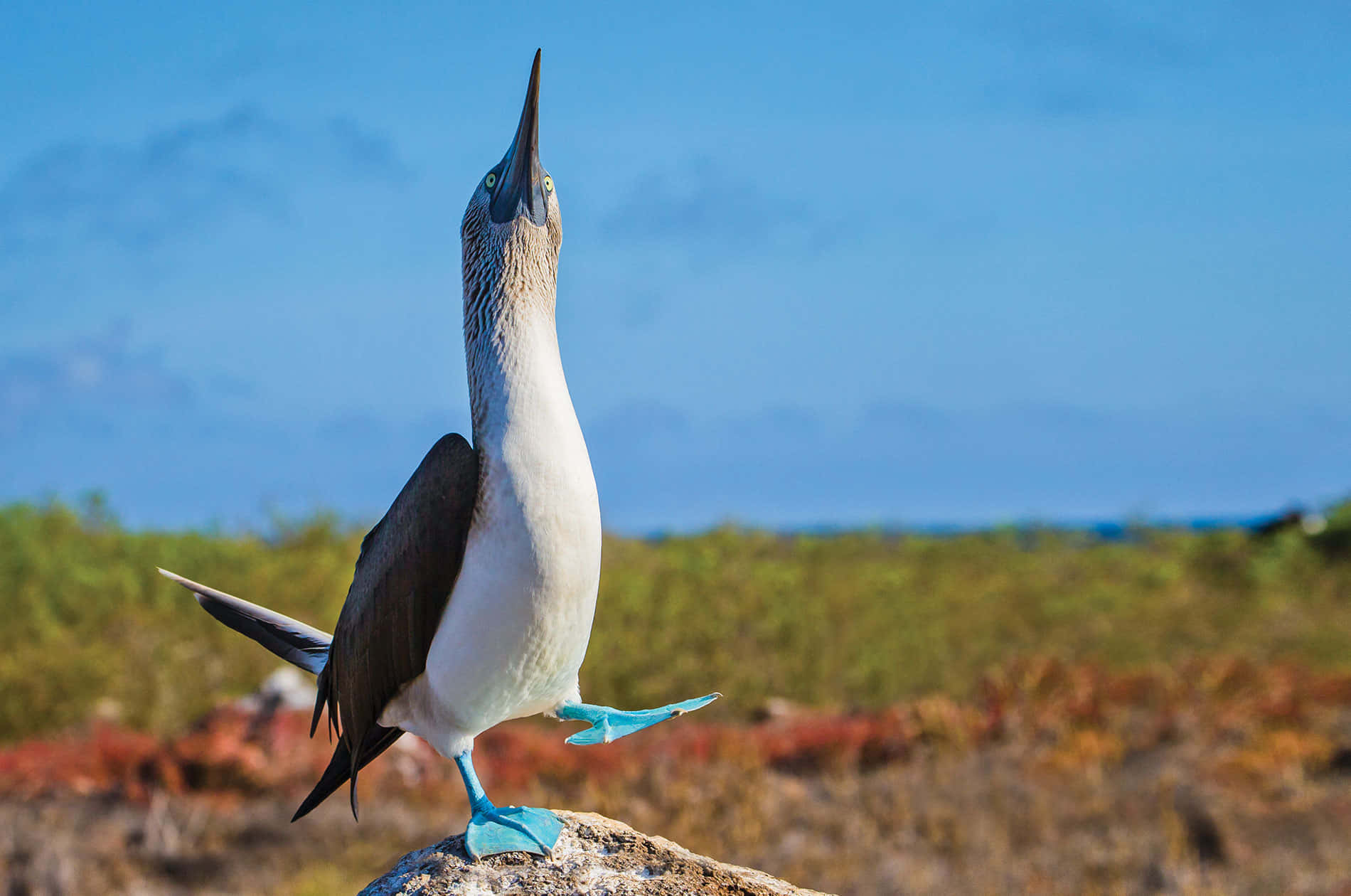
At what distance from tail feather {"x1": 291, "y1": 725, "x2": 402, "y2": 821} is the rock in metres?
0.31

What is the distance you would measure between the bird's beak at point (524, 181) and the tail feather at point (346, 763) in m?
1.60

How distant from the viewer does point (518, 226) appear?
3.13 m

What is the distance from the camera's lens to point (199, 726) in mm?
9477

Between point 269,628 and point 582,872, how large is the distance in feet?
4.23

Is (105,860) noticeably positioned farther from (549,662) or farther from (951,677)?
(951,677)

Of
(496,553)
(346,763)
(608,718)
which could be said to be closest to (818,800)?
(608,718)

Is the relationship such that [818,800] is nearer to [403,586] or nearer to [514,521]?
[403,586]

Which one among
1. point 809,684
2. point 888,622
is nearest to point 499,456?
point 809,684

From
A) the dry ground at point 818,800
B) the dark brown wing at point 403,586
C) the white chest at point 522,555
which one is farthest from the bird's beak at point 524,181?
the dry ground at point 818,800

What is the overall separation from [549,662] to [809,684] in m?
10.5

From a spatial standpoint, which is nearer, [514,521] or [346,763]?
[514,521]

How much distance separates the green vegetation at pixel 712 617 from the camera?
11562mm

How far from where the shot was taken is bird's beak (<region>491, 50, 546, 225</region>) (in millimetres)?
3123

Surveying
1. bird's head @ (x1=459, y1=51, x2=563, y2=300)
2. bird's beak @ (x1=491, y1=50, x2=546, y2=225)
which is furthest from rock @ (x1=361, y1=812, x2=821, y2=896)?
bird's beak @ (x1=491, y1=50, x2=546, y2=225)
